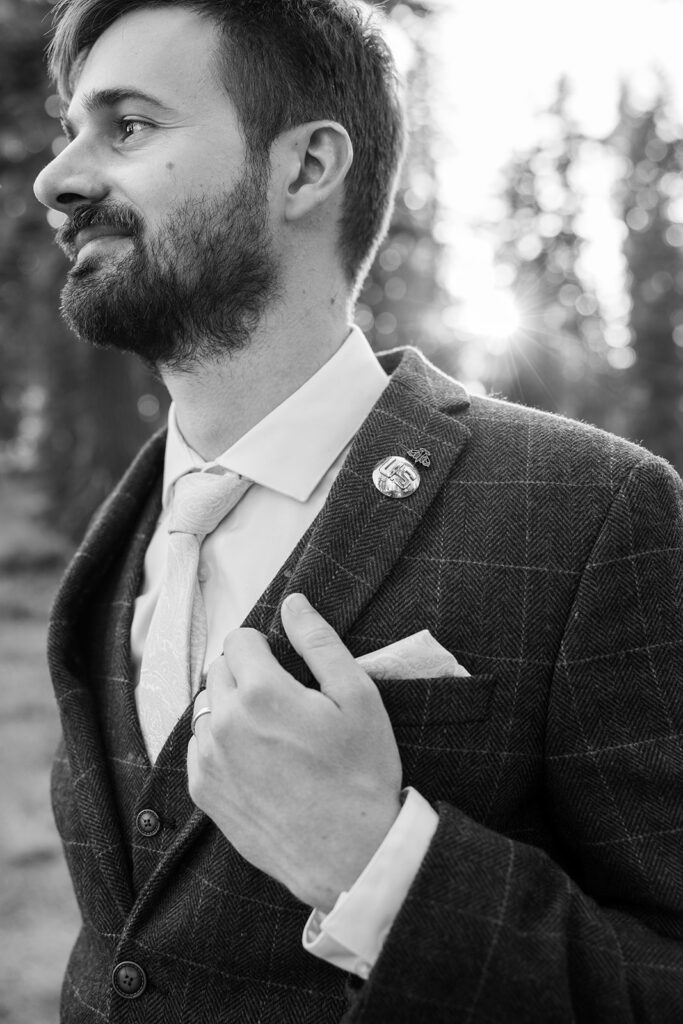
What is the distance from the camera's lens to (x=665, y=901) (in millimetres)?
1517

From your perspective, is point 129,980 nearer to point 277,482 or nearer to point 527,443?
point 277,482

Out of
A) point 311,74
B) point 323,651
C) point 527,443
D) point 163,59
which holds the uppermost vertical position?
point 311,74

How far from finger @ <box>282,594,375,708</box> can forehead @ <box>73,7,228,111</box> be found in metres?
1.25

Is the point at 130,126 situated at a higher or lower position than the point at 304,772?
higher

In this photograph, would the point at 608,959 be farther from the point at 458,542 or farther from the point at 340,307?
the point at 340,307

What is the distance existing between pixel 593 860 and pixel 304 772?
1.95ft

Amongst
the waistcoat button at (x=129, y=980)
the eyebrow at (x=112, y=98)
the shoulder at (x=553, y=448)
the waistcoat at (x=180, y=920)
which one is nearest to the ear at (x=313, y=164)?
the eyebrow at (x=112, y=98)

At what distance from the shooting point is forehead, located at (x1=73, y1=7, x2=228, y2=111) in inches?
80.8

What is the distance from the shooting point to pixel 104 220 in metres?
2.02

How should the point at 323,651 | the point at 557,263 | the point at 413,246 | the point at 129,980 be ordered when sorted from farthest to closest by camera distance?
the point at 557,263 < the point at 413,246 < the point at 129,980 < the point at 323,651

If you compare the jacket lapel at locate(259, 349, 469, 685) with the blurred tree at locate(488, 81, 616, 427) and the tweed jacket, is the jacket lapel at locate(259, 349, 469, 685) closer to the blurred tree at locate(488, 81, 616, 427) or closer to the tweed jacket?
the tweed jacket

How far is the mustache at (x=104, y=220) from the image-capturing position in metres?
2.00

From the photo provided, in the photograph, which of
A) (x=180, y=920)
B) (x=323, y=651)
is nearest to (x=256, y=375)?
(x=323, y=651)

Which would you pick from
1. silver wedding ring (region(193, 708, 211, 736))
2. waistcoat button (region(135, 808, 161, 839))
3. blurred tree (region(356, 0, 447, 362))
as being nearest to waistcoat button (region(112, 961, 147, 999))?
waistcoat button (region(135, 808, 161, 839))
